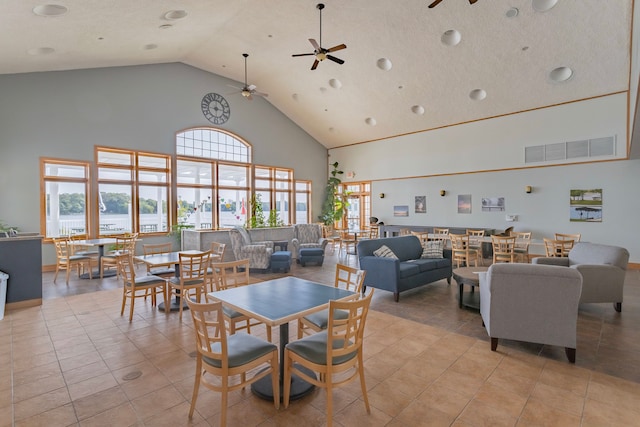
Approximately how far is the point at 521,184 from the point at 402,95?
4246 mm

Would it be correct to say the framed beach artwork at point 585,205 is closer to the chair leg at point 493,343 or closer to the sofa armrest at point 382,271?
the sofa armrest at point 382,271

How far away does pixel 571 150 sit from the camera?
798 centimetres

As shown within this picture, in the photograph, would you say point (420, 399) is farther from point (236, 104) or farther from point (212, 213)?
point (236, 104)

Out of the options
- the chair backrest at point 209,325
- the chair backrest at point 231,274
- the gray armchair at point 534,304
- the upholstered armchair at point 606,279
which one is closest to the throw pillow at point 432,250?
the upholstered armchair at point 606,279

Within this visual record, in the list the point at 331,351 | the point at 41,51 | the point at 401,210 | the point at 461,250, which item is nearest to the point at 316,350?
the point at 331,351

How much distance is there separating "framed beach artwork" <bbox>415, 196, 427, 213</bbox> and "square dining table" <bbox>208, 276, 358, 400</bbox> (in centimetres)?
869

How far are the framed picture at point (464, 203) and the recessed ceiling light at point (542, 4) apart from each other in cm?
511

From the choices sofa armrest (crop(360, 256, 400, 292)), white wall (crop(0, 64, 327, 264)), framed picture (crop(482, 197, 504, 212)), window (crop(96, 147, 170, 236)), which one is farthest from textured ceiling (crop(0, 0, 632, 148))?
sofa armrest (crop(360, 256, 400, 292))

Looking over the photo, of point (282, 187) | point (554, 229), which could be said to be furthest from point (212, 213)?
point (554, 229)

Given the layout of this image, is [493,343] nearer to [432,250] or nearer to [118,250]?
[432,250]

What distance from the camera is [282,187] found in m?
12.4

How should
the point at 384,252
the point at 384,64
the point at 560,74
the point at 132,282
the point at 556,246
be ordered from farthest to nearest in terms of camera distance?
1. the point at 384,64
2. the point at 560,74
3. the point at 556,246
4. the point at 384,252
5. the point at 132,282

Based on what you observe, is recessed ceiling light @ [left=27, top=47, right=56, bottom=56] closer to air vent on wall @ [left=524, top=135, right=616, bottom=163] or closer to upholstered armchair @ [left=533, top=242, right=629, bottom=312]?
upholstered armchair @ [left=533, top=242, right=629, bottom=312]

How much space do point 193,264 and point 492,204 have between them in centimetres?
856
